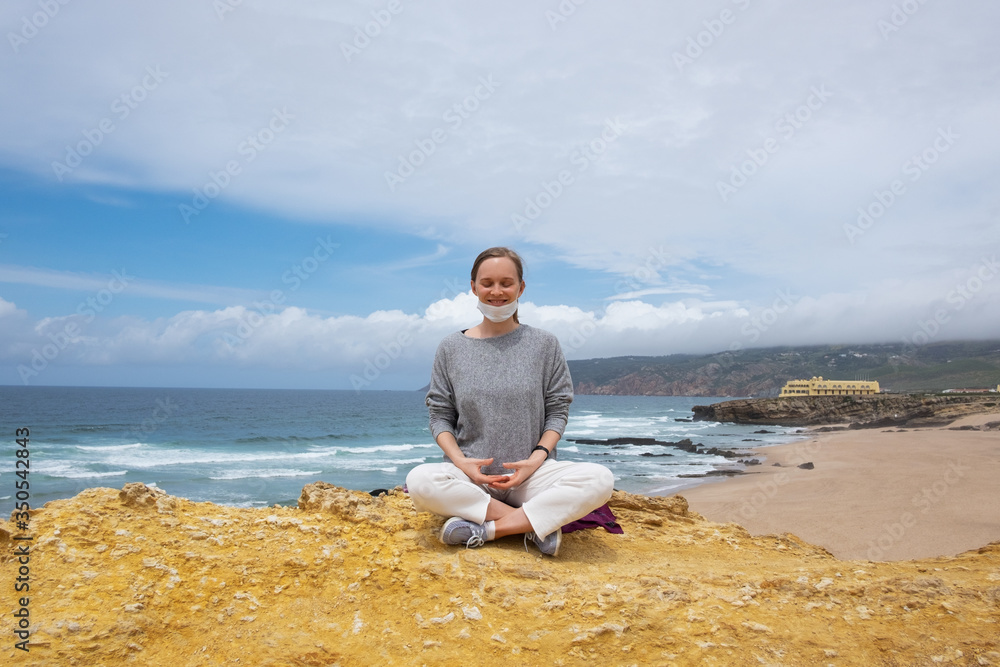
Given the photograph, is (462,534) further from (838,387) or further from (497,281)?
(838,387)

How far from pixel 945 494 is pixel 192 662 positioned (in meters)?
16.9

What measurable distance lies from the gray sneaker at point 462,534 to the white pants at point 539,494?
0.06 m

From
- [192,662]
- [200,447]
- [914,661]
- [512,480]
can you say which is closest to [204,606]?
[192,662]

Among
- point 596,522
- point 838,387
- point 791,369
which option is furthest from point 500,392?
point 791,369

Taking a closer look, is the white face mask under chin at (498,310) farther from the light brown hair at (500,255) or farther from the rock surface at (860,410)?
the rock surface at (860,410)

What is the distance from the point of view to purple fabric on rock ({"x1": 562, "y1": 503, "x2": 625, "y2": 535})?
375cm

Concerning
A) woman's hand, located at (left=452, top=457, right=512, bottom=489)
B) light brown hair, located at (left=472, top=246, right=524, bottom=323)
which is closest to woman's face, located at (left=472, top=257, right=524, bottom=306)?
light brown hair, located at (left=472, top=246, right=524, bottom=323)

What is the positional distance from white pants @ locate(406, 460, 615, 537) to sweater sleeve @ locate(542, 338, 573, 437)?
0.31m

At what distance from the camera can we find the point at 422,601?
304 cm

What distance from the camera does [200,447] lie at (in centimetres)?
3459

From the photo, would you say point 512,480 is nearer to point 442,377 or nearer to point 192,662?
point 442,377

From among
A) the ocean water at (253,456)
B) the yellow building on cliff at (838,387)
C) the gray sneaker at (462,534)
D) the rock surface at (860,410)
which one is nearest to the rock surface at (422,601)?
the gray sneaker at (462,534)

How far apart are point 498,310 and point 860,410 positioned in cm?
6005

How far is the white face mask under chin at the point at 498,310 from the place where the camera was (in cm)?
385
